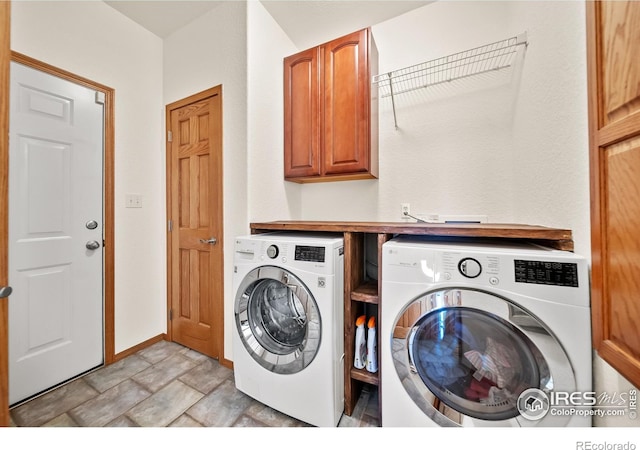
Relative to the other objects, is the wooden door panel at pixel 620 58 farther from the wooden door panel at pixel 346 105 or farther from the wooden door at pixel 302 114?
the wooden door at pixel 302 114

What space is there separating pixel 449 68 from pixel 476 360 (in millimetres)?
1747

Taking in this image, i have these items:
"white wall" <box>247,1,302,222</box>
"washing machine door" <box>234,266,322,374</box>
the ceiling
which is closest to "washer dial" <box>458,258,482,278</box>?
"washing machine door" <box>234,266,322,374</box>

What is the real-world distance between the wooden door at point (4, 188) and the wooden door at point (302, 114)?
1.32 metres

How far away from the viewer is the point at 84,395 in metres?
1.42

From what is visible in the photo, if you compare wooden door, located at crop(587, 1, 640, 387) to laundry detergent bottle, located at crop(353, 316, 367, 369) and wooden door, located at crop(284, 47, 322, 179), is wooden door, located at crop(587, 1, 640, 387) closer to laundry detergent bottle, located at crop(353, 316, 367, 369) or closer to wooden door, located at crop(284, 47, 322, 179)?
laundry detergent bottle, located at crop(353, 316, 367, 369)

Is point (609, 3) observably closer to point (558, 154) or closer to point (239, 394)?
point (558, 154)

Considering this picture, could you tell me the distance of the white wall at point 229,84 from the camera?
1650 mm

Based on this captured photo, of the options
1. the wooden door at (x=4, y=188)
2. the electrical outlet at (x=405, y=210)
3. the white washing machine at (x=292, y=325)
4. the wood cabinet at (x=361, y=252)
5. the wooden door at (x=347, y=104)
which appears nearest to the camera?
the wooden door at (x=4, y=188)

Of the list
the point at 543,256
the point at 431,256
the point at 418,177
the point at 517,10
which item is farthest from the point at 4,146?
the point at 517,10

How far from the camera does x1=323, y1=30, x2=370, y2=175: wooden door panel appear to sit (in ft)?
5.23

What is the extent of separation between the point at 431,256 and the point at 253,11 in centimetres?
193

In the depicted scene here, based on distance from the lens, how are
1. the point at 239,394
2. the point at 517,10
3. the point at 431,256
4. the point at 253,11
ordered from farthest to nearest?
the point at 253,11, the point at 239,394, the point at 517,10, the point at 431,256

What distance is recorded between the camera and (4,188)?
75cm

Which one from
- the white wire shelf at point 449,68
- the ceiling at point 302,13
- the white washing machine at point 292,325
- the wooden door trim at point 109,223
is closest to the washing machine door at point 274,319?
the white washing machine at point 292,325
